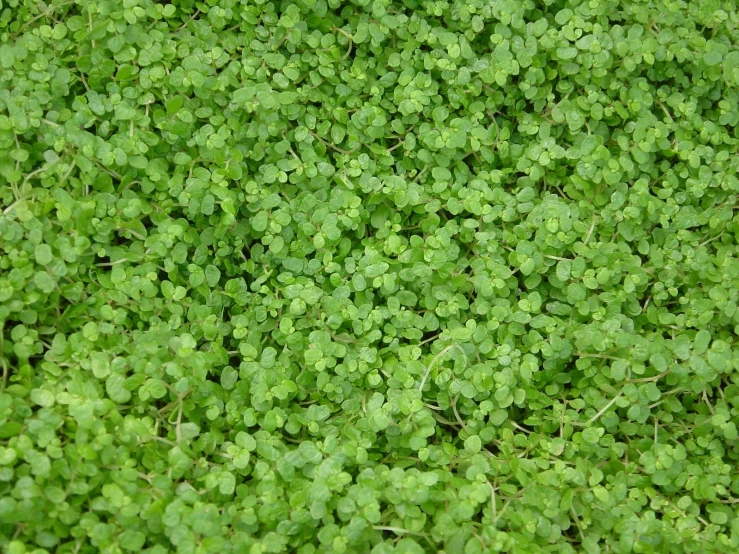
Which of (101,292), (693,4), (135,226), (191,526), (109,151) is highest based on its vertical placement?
(693,4)

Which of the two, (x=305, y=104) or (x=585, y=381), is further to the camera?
(x=305, y=104)

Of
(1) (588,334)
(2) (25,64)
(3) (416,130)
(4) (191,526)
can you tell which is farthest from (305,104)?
(4) (191,526)

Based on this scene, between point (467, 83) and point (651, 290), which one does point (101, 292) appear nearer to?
point (467, 83)

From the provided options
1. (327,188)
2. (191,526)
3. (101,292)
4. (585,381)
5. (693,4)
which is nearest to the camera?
(191,526)

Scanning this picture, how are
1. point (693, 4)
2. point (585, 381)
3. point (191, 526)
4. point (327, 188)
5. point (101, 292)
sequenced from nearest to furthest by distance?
point (191, 526) → point (101, 292) → point (585, 381) → point (327, 188) → point (693, 4)

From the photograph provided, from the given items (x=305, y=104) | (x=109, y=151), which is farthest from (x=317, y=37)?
(x=109, y=151)

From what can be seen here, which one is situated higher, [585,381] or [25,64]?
[25,64]

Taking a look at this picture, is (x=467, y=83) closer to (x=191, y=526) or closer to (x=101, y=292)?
(x=101, y=292)
